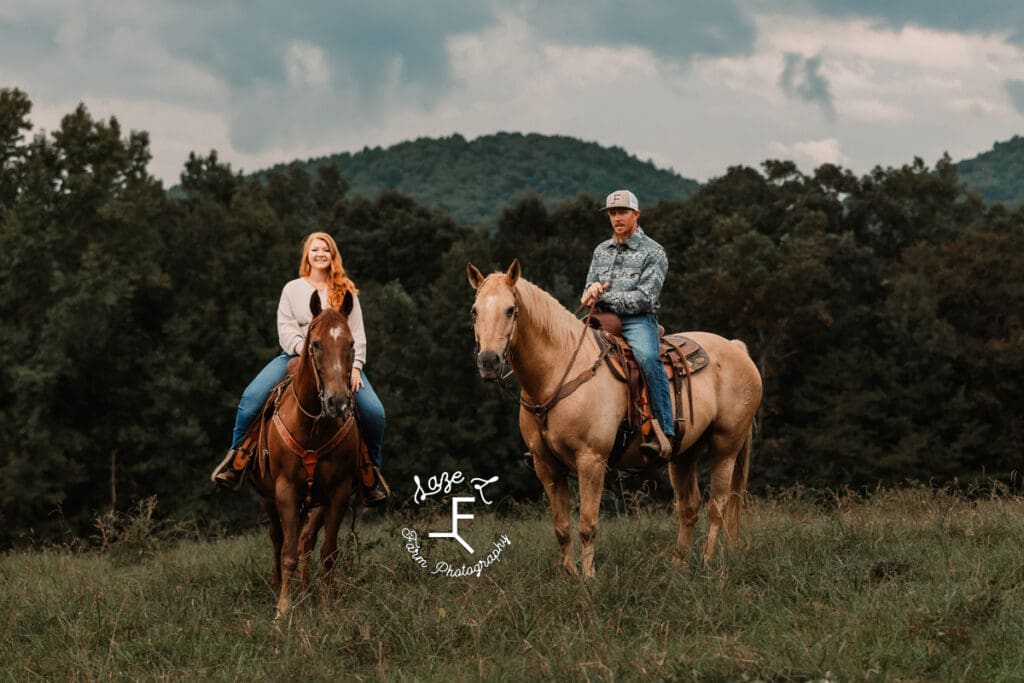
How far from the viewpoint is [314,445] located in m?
7.40

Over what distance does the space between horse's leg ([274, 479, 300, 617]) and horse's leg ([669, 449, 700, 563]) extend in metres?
3.17

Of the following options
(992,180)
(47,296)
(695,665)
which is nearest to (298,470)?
(695,665)

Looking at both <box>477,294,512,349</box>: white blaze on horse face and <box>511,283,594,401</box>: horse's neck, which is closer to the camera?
<box>477,294,512,349</box>: white blaze on horse face

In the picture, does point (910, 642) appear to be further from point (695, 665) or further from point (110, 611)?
point (110, 611)

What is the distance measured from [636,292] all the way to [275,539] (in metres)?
3.65

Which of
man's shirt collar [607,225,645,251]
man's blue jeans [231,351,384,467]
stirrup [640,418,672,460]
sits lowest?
stirrup [640,418,672,460]

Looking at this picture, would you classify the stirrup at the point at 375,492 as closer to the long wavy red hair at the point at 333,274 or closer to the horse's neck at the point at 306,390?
the horse's neck at the point at 306,390

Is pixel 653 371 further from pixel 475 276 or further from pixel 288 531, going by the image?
pixel 288 531

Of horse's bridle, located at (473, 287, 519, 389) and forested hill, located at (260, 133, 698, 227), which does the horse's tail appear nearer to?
horse's bridle, located at (473, 287, 519, 389)

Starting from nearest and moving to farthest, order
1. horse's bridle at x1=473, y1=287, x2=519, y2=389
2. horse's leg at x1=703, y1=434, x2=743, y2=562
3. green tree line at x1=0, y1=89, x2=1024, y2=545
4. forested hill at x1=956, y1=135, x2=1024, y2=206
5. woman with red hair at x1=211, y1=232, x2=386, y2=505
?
horse's bridle at x1=473, y1=287, x2=519, y2=389 → woman with red hair at x1=211, y1=232, x2=386, y2=505 → horse's leg at x1=703, y1=434, x2=743, y2=562 → green tree line at x1=0, y1=89, x2=1024, y2=545 → forested hill at x1=956, y1=135, x2=1024, y2=206

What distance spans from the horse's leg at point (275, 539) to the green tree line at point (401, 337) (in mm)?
24104

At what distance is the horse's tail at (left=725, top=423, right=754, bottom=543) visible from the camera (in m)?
8.73

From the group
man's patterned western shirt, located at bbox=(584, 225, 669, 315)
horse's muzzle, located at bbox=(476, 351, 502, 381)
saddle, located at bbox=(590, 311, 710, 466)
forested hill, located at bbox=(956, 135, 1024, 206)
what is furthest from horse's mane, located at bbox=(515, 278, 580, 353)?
forested hill, located at bbox=(956, 135, 1024, 206)

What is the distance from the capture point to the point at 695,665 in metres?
4.96
